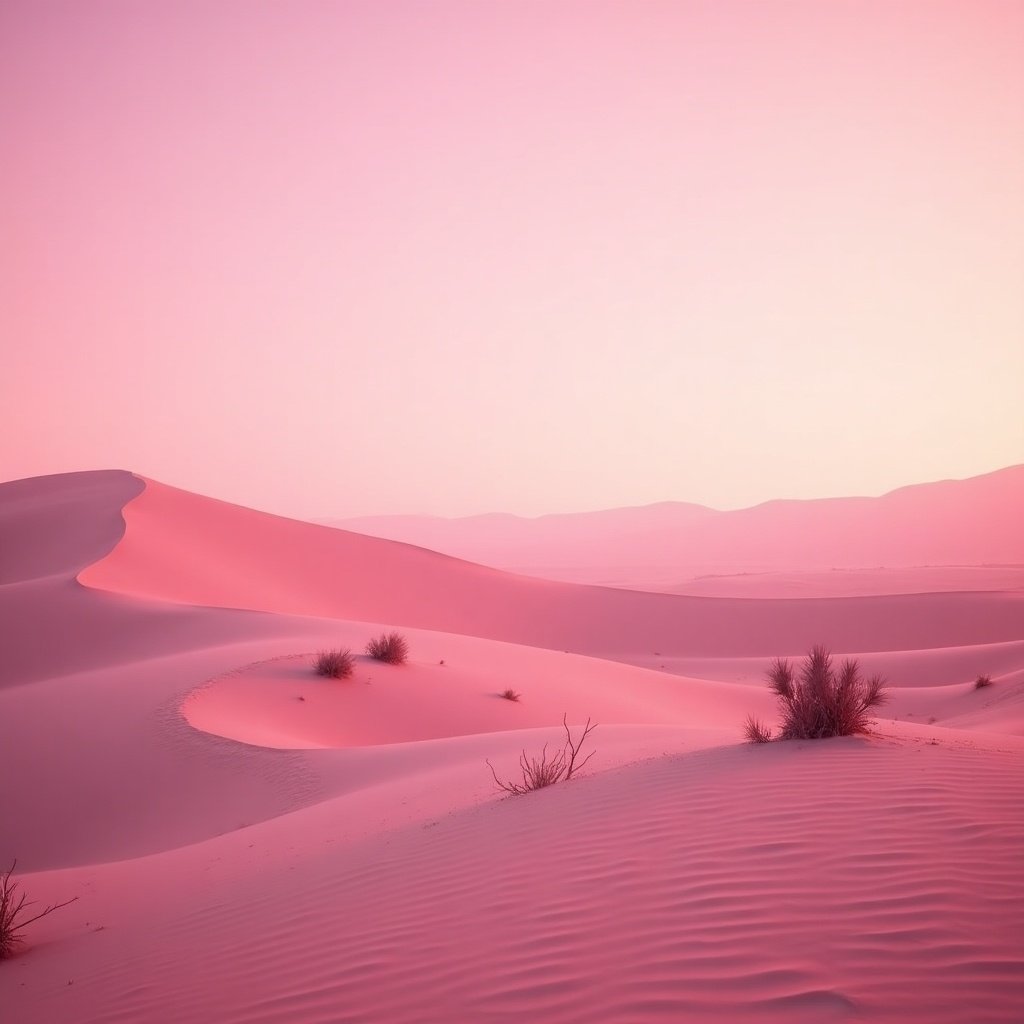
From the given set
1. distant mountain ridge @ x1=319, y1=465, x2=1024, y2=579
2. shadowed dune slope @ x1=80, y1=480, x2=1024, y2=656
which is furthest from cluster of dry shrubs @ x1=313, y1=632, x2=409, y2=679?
distant mountain ridge @ x1=319, y1=465, x2=1024, y2=579

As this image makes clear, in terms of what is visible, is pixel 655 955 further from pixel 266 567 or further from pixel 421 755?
pixel 266 567

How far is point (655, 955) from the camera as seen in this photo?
3.48 metres

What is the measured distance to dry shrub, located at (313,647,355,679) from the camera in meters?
13.5

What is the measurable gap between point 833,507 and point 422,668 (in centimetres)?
13557

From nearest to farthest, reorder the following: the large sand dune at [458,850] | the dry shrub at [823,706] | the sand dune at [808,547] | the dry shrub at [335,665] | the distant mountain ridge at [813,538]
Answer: the large sand dune at [458,850] < the dry shrub at [823,706] < the dry shrub at [335,665] < the sand dune at [808,547] < the distant mountain ridge at [813,538]

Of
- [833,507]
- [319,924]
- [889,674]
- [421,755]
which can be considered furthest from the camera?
[833,507]

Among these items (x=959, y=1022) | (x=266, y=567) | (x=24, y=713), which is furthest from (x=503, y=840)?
(x=266, y=567)

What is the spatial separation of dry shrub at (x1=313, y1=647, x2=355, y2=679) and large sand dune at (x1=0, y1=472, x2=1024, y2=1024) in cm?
29

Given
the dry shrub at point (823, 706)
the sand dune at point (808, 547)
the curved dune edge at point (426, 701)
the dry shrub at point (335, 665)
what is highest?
the sand dune at point (808, 547)

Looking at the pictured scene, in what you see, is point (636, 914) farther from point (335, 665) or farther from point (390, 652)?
point (390, 652)

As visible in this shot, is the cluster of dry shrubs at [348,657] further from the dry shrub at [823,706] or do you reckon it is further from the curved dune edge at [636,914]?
the dry shrub at [823,706]

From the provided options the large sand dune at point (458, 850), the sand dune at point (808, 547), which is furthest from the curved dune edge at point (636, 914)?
the sand dune at point (808, 547)

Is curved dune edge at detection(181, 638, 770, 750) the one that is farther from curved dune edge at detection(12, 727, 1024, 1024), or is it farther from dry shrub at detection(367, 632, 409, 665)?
curved dune edge at detection(12, 727, 1024, 1024)

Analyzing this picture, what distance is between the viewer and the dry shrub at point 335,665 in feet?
44.2
